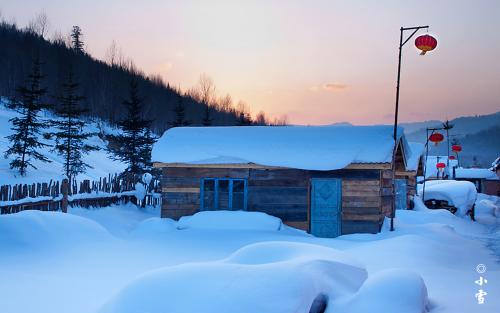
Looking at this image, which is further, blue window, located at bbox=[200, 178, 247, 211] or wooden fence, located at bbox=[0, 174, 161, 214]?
blue window, located at bbox=[200, 178, 247, 211]

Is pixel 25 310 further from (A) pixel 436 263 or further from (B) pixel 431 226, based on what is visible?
(B) pixel 431 226

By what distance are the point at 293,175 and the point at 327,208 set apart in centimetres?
161

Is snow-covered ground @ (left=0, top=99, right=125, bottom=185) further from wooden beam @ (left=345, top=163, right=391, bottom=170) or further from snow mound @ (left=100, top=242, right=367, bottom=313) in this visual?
snow mound @ (left=100, top=242, right=367, bottom=313)

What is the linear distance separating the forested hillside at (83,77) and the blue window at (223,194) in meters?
35.1

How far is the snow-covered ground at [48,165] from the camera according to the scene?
87.2 ft

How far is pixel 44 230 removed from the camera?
10812mm

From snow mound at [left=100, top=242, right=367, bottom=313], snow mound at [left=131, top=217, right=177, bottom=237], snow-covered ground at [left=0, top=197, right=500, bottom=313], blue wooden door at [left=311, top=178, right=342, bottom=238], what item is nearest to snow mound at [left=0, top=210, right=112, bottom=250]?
snow-covered ground at [left=0, top=197, right=500, bottom=313]

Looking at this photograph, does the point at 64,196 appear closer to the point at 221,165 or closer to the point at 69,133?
Result: the point at 221,165

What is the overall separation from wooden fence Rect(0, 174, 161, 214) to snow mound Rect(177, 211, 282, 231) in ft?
13.8

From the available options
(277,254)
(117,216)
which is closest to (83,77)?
(117,216)

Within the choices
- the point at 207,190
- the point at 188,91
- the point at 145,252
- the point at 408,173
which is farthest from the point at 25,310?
the point at 188,91

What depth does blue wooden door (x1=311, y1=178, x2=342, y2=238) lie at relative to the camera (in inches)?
568

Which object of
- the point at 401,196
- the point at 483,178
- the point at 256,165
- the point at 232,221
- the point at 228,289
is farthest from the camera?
the point at 483,178

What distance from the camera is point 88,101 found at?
202 feet
